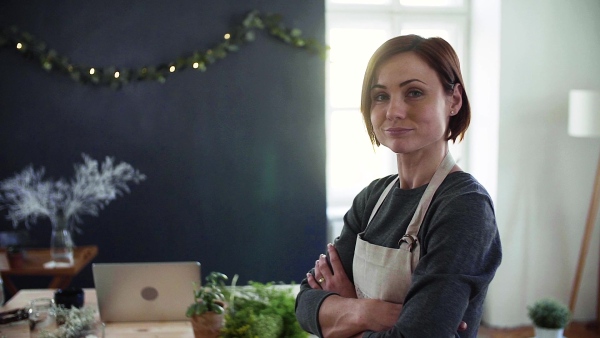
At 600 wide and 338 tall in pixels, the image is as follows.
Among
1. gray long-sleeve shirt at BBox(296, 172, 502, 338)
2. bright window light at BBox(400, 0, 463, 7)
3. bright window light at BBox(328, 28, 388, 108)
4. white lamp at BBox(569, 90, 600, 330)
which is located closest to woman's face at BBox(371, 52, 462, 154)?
gray long-sleeve shirt at BBox(296, 172, 502, 338)

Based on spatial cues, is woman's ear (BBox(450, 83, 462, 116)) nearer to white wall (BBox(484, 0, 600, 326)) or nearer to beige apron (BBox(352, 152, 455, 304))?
beige apron (BBox(352, 152, 455, 304))

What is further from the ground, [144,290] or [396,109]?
[396,109]

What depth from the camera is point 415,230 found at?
1.43 m

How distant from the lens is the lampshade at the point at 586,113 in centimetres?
411

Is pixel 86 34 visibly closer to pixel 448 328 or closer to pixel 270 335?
pixel 270 335

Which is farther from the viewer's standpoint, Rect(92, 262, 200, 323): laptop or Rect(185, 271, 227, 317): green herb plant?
Rect(92, 262, 200, 323): laptop

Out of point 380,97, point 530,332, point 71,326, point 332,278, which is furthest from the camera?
point 530,332

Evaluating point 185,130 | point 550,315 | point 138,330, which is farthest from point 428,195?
point 185,130

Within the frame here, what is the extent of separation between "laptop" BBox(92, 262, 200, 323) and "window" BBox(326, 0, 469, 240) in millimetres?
2605

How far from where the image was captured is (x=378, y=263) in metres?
1.50

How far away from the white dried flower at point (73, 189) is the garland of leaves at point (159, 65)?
598 millimetres

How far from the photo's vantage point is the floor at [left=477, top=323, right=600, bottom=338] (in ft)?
14.9

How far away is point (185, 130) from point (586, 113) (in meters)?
2.87

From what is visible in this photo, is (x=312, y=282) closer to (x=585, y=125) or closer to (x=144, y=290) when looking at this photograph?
(x=144, y=290)
